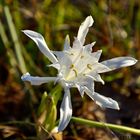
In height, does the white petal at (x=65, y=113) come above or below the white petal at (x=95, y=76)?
below

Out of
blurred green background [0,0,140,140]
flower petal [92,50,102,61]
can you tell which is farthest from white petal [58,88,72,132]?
blurred green background [0,0,140,140]

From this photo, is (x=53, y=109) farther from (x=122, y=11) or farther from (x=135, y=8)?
(x=135, y=8)

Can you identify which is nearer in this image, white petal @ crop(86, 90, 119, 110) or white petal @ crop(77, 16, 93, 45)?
white petal @ crop(86, 90, 119, 110)

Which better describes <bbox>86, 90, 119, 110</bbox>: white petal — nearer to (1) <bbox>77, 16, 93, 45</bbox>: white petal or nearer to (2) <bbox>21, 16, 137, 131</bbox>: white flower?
(2) <bbox>21, 16, 137, 131</bbox>: white flower

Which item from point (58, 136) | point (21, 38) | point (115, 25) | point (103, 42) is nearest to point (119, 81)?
point (103, 42)

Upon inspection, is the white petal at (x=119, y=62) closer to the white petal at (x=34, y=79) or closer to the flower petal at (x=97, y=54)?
the flower petal at (x=97, y=54)

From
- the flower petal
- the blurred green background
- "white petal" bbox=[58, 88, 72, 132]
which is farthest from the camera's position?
the blurred green background

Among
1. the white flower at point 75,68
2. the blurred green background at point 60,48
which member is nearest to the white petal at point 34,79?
the white flower at point 75,68

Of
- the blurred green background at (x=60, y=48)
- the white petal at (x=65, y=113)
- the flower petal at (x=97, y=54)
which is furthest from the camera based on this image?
the blurred green background at (x=60, y=48)
